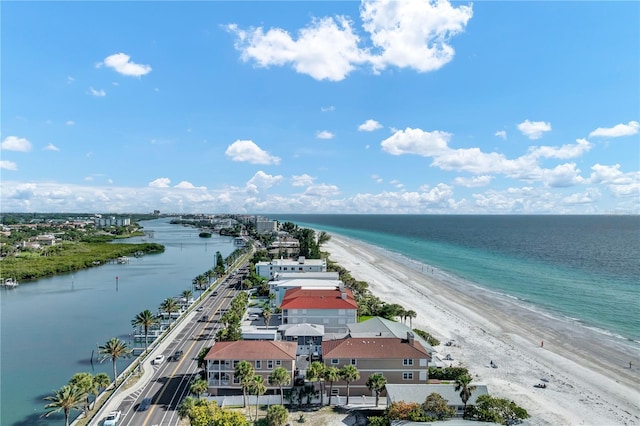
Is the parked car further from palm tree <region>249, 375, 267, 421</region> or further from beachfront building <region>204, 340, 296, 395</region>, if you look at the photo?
palm tree <region>249, 375, 267, 421</region>

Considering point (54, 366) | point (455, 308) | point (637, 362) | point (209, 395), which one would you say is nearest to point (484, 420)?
point (209, 395)

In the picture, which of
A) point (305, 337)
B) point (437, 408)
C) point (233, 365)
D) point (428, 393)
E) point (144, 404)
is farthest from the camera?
point (305, 337)

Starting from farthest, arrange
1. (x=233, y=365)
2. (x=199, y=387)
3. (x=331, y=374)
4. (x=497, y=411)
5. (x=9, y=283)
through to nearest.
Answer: (x=9, y=283) < (x=233, y=365) < (x=199, y=387) < (x=331, y=374) < (x=497, y=411)

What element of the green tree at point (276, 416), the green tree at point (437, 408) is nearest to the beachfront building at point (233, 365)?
the green tree at point (276, 416)

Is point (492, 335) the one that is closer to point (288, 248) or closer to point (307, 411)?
point (307, 411)

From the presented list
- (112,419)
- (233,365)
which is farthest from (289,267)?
(112,419)

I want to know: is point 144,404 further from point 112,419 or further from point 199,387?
point 199,387
